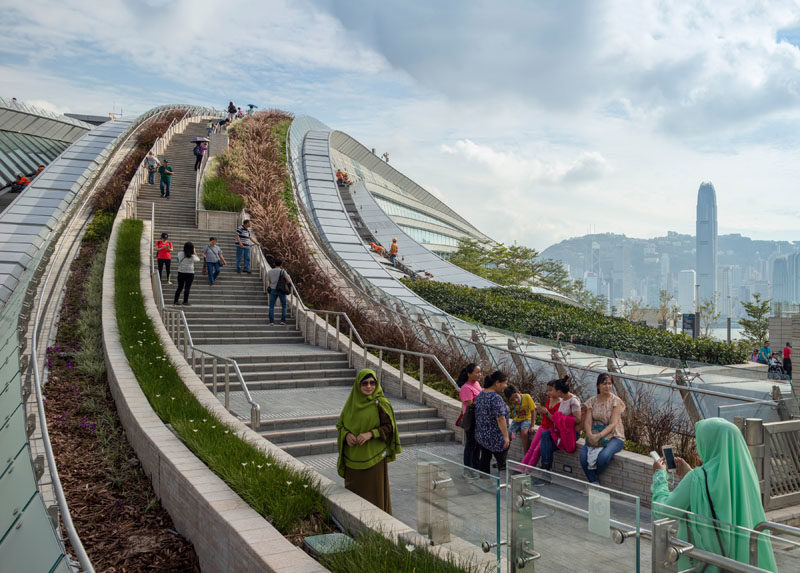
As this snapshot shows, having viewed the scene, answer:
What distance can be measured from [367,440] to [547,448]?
2.88 meters

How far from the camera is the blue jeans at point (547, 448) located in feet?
26.5

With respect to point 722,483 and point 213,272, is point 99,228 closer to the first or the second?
point 213,272

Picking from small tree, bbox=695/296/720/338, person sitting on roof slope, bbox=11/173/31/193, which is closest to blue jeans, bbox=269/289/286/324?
person sitting on roof slope, bbox=11/173/31/193

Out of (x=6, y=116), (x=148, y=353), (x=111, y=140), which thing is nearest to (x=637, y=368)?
(x=148, y=353)

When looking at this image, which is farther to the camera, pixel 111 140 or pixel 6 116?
pixel 6 116

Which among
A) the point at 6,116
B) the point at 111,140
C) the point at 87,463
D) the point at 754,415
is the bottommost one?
the point at 87,463

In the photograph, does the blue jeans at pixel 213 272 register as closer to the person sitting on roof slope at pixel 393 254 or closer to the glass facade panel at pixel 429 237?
the person sitting on roof slope at pixel 393 254

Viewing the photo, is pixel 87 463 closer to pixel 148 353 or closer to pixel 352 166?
pixel 148 353

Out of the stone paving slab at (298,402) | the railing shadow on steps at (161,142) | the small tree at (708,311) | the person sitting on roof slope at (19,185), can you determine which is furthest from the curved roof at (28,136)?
the small tree at (708,311)

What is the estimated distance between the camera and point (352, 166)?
177ft

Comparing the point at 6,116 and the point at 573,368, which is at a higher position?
the point at 6,116

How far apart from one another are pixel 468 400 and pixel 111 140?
3077 centimetres

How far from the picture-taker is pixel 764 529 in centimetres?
352

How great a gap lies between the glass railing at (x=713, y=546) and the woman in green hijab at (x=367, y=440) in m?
3.37
